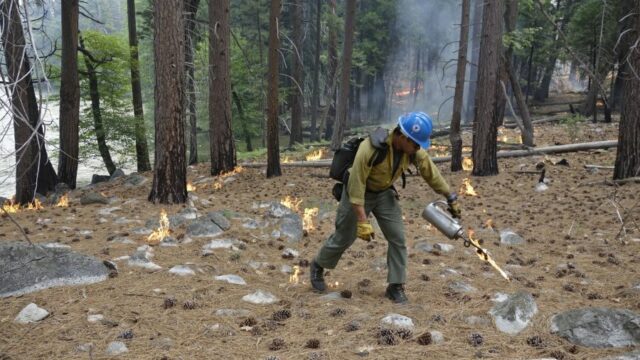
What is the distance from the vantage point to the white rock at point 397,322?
4.45 meters

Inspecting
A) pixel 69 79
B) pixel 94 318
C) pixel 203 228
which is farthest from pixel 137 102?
pixel 94 318

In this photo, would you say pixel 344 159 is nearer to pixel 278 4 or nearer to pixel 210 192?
pixel 210 192

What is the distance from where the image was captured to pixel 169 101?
9.14 m

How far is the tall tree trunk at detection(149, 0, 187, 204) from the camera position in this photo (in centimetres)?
902

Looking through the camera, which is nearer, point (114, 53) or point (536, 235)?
point (536, 235)

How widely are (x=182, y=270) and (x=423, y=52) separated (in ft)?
166

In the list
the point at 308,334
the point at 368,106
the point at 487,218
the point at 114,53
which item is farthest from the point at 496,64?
the point at 368,106

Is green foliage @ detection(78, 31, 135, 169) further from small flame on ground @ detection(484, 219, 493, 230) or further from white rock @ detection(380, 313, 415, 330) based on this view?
white rock @ detection(380, 313, 415, 330)

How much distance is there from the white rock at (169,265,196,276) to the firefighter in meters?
1.51

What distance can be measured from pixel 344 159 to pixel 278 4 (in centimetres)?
936

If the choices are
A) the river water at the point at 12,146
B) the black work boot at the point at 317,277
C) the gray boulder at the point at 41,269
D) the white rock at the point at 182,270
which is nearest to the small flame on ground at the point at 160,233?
the white rock at the point at 182,270

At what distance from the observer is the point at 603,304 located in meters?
5.03

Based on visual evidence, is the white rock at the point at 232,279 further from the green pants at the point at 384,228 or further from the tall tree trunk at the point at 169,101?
the tall tree trunk at the point at 169,101

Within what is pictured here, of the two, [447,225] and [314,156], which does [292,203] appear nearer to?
[447,225]
